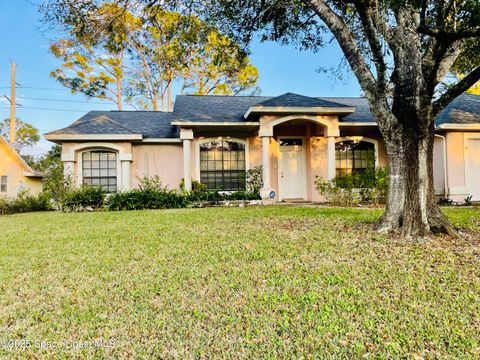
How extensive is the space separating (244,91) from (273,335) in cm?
2644

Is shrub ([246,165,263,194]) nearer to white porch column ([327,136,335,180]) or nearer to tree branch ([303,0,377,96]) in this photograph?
white porch column ([327,136,335,180])

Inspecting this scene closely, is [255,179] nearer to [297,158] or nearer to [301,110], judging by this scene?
[297,158]

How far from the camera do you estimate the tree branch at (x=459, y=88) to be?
17.2 ft

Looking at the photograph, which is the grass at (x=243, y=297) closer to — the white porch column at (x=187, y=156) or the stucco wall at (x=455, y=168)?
the white porch column at (x=187, y=156)

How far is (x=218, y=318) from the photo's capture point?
109 inches

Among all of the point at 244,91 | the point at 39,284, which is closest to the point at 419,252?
the point at 39,284

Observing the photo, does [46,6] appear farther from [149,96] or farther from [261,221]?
[149,96]

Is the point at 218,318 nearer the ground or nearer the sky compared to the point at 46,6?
nearer the ground

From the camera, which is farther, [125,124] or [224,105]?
[224,105]

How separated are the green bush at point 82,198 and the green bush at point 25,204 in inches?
57.0

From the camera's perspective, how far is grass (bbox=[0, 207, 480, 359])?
7.76 feet

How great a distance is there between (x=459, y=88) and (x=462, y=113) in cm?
892

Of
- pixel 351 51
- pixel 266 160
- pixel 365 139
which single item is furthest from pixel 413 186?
pixel 365 139

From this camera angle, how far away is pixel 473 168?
12.3 m
